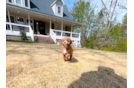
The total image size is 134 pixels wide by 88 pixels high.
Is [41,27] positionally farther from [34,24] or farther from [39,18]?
[39,18]

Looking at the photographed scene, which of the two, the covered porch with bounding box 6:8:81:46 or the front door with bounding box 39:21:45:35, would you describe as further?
the front door with bounding box 39:21:45:35

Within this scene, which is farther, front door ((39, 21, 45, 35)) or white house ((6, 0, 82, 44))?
front door ((39, 21, 45, 35))

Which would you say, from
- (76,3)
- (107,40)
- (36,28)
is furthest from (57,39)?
(76,3)

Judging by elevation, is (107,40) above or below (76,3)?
below

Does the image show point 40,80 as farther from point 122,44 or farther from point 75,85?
point 122,44

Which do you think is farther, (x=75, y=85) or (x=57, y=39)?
(x=57, y=39)

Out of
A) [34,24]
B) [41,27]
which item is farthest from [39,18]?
[41,27]

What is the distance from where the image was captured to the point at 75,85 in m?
1.35

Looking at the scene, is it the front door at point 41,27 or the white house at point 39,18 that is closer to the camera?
the white house at point 39,18

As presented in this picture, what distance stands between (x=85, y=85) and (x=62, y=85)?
1.77 feet

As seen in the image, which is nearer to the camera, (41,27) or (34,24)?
(34,24)

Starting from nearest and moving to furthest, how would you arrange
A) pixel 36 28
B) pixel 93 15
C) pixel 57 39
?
pixel 57 39 < pixel 36 28 < pixel 93 15
